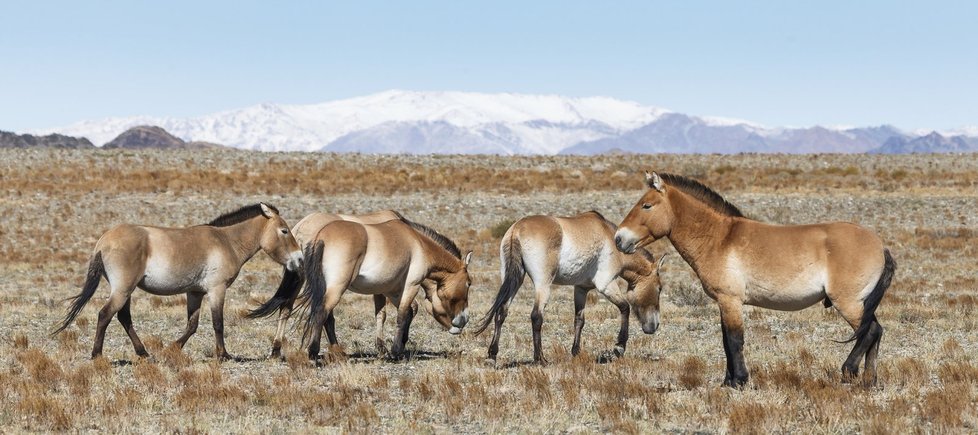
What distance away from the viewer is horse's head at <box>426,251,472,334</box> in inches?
520

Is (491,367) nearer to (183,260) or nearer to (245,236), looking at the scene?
(245,236)

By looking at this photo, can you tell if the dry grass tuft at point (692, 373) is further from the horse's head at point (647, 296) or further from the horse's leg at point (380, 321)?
the horse's leg at point (380, 321)

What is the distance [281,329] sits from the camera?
1308 cm

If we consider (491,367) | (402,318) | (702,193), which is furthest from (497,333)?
(702,193)

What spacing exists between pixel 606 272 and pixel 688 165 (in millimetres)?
51309

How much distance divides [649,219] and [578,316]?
331 centimetres

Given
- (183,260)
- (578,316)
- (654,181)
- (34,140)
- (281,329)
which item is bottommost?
(281,329)

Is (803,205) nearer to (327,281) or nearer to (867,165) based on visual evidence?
(867,165)

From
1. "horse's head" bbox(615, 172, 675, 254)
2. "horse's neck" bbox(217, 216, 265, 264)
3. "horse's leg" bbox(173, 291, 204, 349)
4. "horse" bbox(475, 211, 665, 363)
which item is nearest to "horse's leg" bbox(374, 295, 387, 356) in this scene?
"horse" bbox(475, 211, 665, 363)

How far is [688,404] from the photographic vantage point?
29.5 ft

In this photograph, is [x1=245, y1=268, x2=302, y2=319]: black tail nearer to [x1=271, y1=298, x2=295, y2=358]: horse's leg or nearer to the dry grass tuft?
[x1=271, y1=298, x2=295, y2=358]: horse's leg

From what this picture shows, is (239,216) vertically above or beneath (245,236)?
above

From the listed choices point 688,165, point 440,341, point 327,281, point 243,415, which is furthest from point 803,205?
point 243,415

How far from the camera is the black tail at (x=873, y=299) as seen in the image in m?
9.33
